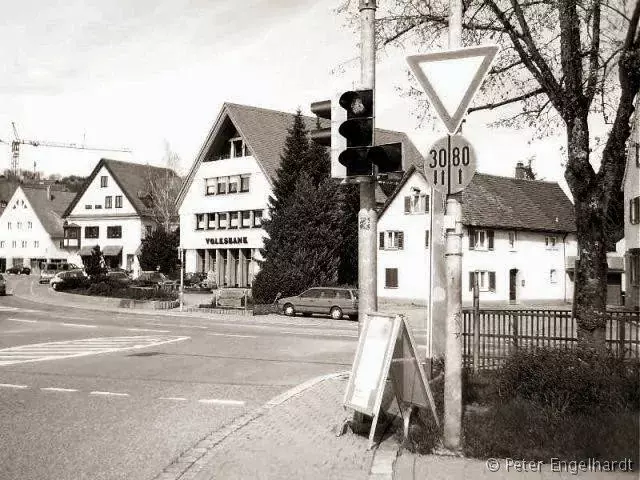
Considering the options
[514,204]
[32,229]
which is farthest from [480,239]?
[32,229]

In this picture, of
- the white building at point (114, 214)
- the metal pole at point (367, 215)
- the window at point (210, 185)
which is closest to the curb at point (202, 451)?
the metal pole at point (367, 215)

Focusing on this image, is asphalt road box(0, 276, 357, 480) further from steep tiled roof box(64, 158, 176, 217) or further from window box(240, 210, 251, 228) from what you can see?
steep tiled roof box(64, 158, 176, 217)

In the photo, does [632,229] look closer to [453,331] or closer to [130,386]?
[130,386]

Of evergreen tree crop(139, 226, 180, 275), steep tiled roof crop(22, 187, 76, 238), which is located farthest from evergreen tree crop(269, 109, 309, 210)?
steep tiled roof crop(22, 187, 76, 238)

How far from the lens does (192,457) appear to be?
734cm

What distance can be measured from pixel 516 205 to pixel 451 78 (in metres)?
46.6

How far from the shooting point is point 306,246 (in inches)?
1596

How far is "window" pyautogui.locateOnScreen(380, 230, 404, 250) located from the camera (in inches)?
1885

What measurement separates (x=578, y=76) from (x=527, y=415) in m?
6.52

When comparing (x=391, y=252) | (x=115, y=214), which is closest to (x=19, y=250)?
→ (x=115, y=214)

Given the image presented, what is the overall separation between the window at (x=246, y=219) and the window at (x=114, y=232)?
87.8 ft

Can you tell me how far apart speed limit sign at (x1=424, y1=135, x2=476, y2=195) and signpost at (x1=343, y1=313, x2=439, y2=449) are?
1.55m

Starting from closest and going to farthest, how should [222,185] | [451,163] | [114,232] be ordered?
[451,163] → [222,185] → [114,232]

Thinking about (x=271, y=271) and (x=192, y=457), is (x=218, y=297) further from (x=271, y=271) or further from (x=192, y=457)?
(x=192, y=457)
